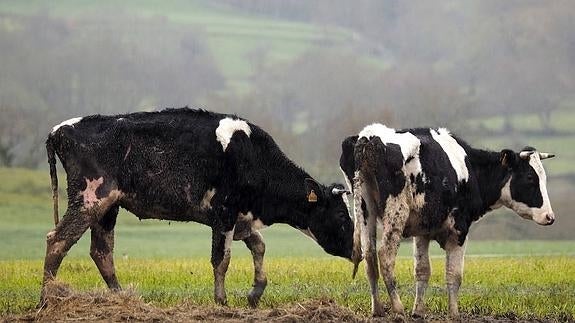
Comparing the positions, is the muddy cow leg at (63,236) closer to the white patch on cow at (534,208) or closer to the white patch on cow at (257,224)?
the white patch on cow at (257,224)

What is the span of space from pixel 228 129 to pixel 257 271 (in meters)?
1.92

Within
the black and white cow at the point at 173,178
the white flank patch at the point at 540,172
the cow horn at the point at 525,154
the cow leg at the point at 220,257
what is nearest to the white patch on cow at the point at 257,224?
the black and white cow at the point at 173,178

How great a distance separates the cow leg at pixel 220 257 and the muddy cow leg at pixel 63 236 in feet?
5.44

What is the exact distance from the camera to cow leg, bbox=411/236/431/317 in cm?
1523

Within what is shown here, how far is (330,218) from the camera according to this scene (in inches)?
692

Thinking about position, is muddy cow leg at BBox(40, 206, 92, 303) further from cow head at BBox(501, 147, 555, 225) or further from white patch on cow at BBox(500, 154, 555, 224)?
cow head at BBox(501, 147, 555, 225)

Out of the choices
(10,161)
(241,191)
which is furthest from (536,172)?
(10,161)

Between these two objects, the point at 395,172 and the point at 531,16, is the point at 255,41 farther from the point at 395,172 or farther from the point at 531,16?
the point at 395,172

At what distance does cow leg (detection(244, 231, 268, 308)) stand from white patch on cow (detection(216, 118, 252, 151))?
1.49m

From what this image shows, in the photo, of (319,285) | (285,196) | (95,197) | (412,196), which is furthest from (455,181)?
(319,285)

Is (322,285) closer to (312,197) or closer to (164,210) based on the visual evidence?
(312,197)

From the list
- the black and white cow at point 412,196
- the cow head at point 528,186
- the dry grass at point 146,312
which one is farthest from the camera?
the cow head at point 528,186

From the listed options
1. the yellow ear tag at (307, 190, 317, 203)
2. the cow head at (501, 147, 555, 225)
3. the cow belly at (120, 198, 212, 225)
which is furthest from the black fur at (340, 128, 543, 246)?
the cow belly at (120, 198, 212, 225)

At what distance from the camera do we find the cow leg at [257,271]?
16812 mm
